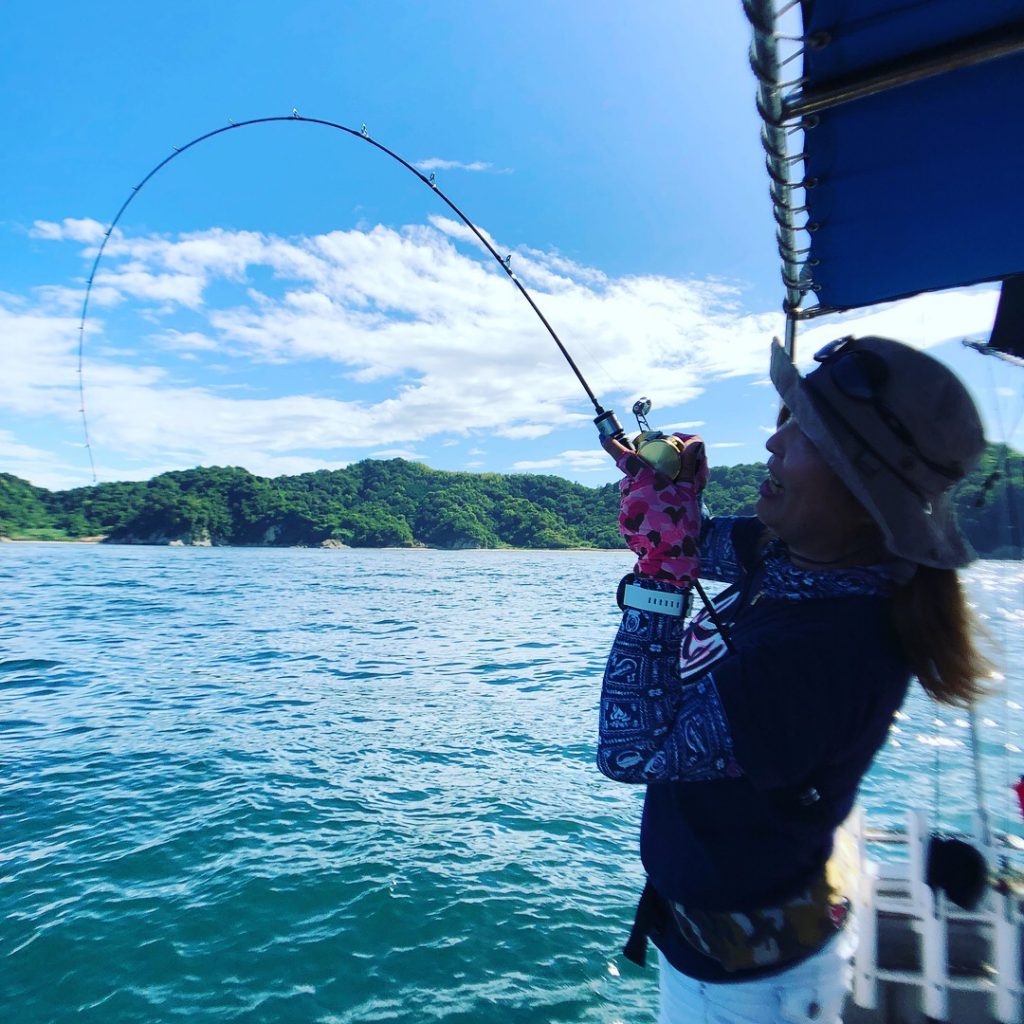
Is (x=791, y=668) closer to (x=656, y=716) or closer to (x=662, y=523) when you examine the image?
(x=656, y=716)

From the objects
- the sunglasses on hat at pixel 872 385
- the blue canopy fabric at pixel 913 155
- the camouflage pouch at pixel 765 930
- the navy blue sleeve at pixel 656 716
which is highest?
the blue canopy fabric at pixel 913 155

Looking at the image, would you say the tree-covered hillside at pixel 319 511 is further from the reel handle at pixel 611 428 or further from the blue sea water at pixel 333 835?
the reel handle at pixel 611 428

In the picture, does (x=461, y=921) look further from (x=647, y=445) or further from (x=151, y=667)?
(x=151, y=667)

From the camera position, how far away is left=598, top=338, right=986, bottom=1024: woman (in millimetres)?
1218

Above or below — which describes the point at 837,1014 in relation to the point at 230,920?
above

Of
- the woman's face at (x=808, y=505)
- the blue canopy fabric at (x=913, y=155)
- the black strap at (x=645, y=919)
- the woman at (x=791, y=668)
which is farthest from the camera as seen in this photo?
the blue canopy fabric at (x=913, y=155)

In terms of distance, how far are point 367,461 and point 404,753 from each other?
14791cm

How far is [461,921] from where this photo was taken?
4758mm

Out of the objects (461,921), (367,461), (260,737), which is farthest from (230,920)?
(367,461)

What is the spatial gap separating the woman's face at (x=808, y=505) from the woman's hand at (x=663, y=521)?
15cm

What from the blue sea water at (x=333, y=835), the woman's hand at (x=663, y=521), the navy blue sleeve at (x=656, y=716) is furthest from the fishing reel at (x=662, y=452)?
the blue sea water at (x=333, y=835)

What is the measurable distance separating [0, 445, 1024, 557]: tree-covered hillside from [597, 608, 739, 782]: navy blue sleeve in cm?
8953

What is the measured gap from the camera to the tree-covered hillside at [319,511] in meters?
103

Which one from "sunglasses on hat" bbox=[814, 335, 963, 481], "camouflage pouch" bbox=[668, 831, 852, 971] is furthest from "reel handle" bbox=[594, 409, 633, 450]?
"camouflage pouch" bbox=[668, 831, 852, 971]
